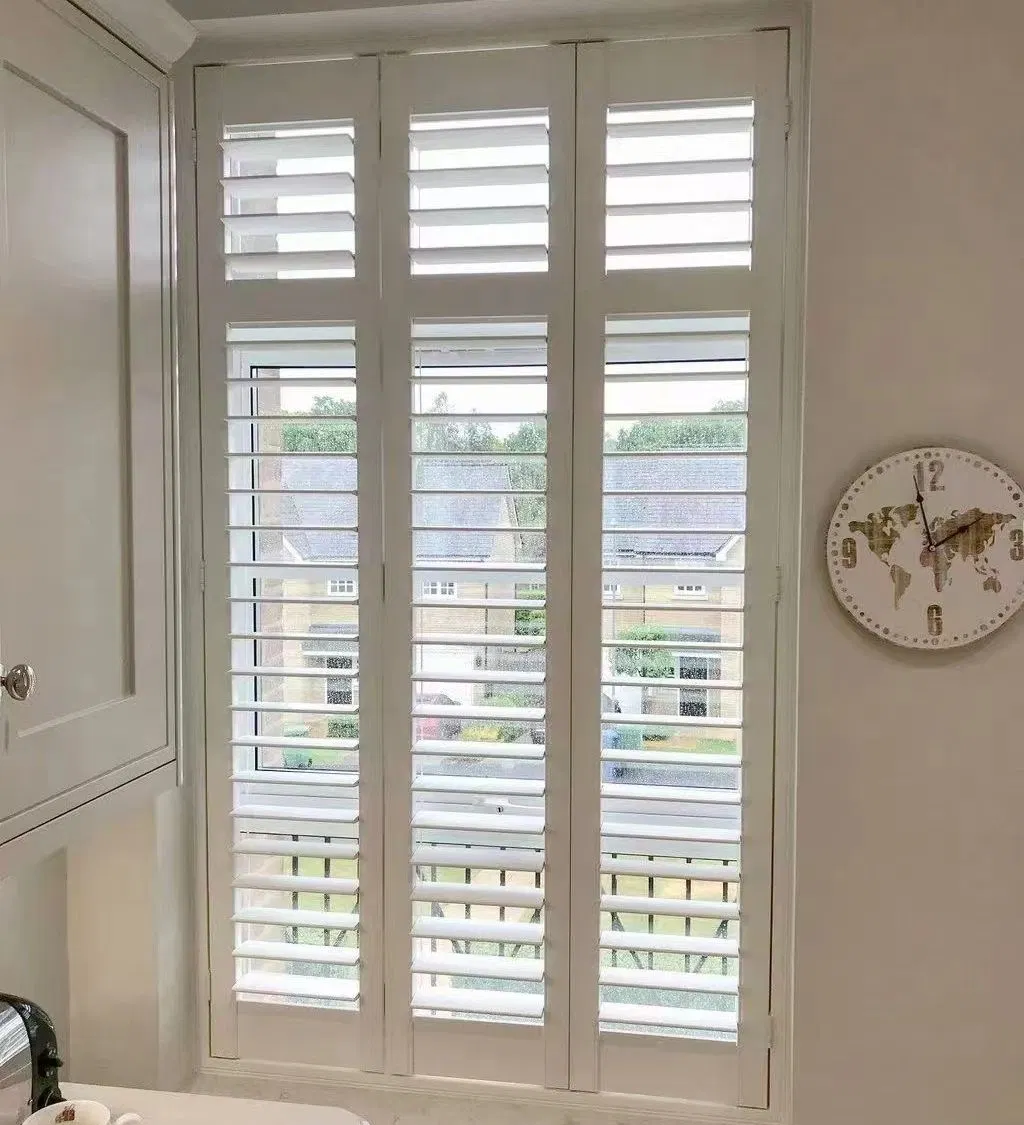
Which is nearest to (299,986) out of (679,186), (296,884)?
(296,884)

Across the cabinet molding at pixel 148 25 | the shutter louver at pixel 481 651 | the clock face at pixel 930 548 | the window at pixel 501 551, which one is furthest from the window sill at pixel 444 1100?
the cabinet molding at pixel 148 25

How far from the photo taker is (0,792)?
38.8 inches

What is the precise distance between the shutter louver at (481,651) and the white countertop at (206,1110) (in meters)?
0.45

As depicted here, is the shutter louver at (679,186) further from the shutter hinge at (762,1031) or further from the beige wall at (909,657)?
the shutter hinge at (762,1031)

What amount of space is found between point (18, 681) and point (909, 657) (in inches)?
45.9

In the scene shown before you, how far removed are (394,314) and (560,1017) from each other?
120 cm

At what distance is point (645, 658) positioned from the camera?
1558mm

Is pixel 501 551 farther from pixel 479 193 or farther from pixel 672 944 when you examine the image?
pixel 672 944

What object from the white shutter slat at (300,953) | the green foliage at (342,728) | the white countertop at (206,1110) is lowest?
the white shutter slat at (300,953)

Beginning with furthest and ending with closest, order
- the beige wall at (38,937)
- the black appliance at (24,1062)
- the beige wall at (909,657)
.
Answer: the beige wall at (38,937) → the beige wall at (909,657) → the black appliance at (24,1062)

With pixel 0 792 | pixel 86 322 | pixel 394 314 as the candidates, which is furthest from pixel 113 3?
pixel 0 792

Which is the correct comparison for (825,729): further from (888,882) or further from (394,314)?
(394,314)

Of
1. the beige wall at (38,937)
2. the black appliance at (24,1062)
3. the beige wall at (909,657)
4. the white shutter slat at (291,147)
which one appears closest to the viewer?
the black appliance at (24,1062)

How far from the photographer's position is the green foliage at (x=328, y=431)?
5.33 feet
